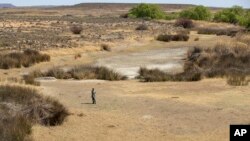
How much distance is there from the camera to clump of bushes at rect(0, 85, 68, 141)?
1528 cm

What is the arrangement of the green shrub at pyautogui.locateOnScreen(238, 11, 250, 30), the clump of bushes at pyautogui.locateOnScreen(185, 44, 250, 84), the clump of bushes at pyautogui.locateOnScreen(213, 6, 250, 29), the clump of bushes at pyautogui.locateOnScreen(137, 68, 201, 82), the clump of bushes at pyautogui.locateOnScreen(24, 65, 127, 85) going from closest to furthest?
the clump of bushes at pyautogui.locateOnScreen(137, 68, 201, 82)
the clump of bushes at pyautogui.locateOnScreen(185, 44, 250, 84)
the clump of bushes at pyautogui.locateOnScreen(24, 65, 127, 85)
the green shrub at pyautogui.locateOnScreen(238, 11, 250, 30)
the clump of bushes at pyautogui.locateOnScreen(213, 6, 250, 29)

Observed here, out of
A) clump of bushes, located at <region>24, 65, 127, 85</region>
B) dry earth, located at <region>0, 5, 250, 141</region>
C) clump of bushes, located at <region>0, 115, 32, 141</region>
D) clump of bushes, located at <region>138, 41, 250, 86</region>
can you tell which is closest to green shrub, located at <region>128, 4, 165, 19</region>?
clump of bushes, located at <region>138, 41, 250, 86</region>

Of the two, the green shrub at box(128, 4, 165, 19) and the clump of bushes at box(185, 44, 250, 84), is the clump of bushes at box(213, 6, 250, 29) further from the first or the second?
the clump of bushes at box(185, 44, 250, 84)

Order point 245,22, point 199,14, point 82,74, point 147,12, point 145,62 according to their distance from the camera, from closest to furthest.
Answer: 1. point 82,74
2. point 145,62
3. point 245,22
4. point 199,14
5. point 147,12

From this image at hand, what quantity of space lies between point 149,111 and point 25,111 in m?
4.48

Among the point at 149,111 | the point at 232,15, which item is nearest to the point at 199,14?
the point at 232,15

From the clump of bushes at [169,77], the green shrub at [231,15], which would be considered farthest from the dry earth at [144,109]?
the green shrub at [231,15]

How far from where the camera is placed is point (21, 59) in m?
35.0

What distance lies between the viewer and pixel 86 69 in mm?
30438

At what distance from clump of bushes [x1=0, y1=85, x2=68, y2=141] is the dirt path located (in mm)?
361

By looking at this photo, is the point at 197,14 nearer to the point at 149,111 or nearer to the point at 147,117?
the point at 149,111

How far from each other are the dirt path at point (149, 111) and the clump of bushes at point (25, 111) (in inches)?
14.2

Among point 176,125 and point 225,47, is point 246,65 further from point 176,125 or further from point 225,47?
point 176,125

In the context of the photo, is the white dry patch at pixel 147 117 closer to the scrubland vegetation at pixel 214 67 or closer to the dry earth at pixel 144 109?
the dry earth at pixel 144 109
